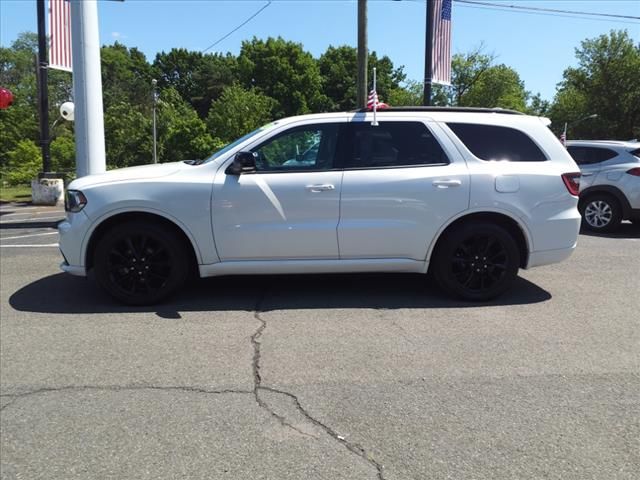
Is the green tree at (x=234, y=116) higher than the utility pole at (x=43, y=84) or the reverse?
higher

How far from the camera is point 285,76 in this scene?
6297 centimetres

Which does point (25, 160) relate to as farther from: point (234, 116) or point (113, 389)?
point (113, 389)

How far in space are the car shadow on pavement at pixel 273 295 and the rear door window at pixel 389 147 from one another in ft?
4.47

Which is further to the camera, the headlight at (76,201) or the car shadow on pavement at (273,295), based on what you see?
the car shadow on pavement at (273,295)

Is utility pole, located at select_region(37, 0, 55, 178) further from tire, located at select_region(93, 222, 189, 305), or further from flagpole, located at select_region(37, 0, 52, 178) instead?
tire, located at select_region(93, 222, 189, 305)

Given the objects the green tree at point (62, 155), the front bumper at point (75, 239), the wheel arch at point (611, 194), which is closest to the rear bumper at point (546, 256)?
the front bumper at point (75, 239)

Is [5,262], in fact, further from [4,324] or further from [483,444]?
[483,444]

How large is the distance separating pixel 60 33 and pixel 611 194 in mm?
11552

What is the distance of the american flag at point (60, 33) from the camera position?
39.0ft

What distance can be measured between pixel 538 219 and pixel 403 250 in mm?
1354

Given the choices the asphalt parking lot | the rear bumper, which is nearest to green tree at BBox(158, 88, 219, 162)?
the asphalt parking lot

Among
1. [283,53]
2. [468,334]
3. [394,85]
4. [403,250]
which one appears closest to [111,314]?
[403,250]

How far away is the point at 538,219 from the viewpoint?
17.9 ft

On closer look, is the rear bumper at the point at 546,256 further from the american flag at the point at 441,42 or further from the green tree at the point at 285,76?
the green tree at the point at 285,76
